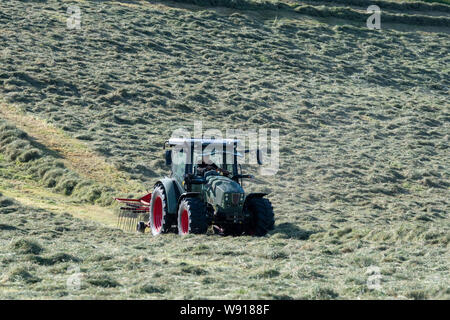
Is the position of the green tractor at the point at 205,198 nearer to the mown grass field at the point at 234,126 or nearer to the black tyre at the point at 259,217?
the black tyre at the point at 259,217

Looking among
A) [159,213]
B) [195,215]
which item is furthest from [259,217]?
[159,213]

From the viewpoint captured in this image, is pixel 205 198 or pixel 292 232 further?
pixel 292 232

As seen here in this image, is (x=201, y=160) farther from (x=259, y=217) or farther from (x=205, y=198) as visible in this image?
(x=259, y=217)

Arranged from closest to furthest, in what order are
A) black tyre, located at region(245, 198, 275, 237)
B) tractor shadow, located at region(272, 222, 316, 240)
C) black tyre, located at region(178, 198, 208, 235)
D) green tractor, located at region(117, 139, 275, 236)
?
black tyre, located at region(178, 198, 208, 235), green tractor, located at region(117, 139, 275, 236), black tyre, located at region(245, 198, 275, 237), tractor shadow, located at region(272, 222, 316, 240)

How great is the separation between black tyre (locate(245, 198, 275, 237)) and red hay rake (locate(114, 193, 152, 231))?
3.39m

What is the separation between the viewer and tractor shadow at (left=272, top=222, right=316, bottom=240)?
15.6 metres

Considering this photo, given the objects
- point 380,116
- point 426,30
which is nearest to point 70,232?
point 380,116

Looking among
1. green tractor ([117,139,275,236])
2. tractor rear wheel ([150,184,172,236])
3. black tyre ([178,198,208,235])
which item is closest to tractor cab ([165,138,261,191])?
green tractor ([117,139,275,236])

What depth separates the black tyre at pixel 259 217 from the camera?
49.7 ft

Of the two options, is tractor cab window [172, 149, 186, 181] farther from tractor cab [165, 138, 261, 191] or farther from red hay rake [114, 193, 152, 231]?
red hay rake [114, 193, 152, 231]

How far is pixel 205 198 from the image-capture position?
50.3 feet

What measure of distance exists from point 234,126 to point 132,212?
42.6 ft

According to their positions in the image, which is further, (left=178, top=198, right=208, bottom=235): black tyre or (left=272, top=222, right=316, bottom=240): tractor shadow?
(left=272, top=222, right=316, bottom=240): tractor shadow

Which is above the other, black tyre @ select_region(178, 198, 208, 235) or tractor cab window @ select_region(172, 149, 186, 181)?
tractor cab window @ select_region(172, 149, 186, 181)
